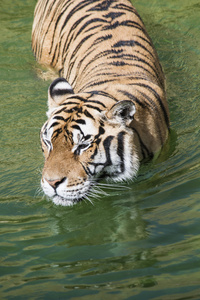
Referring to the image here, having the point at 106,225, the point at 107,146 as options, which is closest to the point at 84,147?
the point at 107,146

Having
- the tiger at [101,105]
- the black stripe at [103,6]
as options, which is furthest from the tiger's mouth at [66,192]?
the black stripe at [103,6]

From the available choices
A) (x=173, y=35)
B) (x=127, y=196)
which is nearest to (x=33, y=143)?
(x=127, y=196)

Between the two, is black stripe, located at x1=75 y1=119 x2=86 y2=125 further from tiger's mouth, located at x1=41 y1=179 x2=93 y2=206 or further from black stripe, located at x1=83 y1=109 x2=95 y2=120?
tiger's mouth, located at x1=41 y1=179 x2=93 y2=206

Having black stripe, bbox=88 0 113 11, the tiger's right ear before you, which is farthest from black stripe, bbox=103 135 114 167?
black stripe, bbox=88 0 113 11

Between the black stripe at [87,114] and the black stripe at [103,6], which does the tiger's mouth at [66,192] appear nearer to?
the black stripe at [87,114]

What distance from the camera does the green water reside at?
2.34 metres

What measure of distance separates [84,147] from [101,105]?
1.02 feet

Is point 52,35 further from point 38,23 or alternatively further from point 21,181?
point 21,181

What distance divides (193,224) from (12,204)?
119 cm

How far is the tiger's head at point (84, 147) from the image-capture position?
2770mm

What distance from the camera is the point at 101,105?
3023 mm

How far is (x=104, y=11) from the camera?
420 cm

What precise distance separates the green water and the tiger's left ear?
510 mm

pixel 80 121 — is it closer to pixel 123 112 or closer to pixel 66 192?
pixel 123 112
